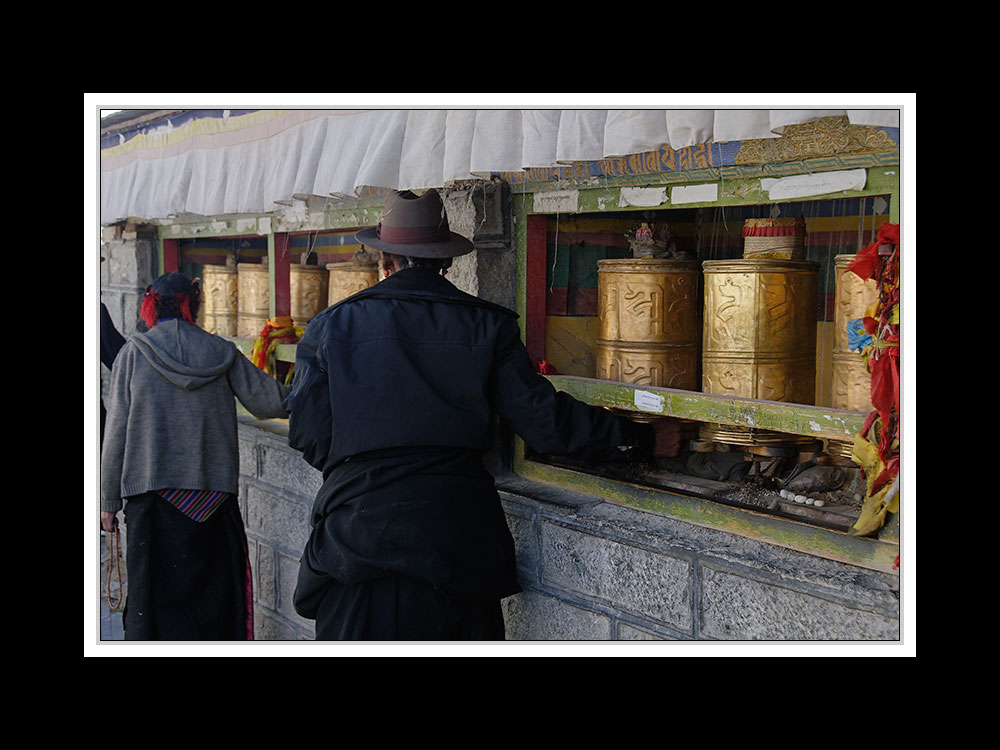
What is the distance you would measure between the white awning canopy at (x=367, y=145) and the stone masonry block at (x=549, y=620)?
60.8 inches

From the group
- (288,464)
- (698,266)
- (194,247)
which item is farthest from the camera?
(194,247)

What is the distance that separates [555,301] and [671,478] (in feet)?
3.36

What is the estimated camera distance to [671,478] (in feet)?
11.1

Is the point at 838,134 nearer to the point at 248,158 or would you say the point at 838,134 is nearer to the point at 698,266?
the point at 698,266

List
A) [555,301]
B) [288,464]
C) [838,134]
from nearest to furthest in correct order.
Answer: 1. [838,134]
2. [555,301]
3. [288,464]

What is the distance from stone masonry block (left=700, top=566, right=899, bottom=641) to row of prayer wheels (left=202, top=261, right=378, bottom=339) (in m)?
2.55

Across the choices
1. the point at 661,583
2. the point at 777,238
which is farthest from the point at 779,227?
the point at 661,583

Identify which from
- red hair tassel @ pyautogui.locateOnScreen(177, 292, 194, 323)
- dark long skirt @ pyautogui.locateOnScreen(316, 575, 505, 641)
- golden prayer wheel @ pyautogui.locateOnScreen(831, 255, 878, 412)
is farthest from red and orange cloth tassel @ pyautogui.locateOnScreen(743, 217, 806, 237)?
red hair tassel @ pyautogui.locateOnScreen(177, 292, 194, 323)

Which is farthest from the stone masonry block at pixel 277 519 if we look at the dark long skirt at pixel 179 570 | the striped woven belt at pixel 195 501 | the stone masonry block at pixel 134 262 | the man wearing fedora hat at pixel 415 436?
the stone masonry block at pixel 134 262

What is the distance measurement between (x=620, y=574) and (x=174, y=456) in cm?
200

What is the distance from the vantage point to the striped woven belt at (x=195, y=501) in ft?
13.4

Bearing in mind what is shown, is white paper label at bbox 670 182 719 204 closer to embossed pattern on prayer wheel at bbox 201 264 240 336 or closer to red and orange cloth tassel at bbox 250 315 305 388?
red and orange cloth tassel at bbox 250 315 305 388

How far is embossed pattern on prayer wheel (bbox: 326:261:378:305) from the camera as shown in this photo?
15.9ft
